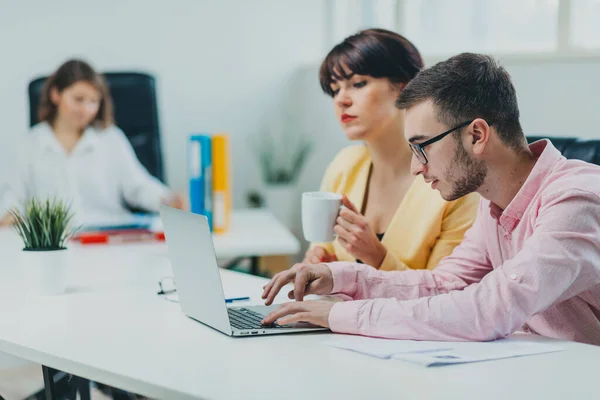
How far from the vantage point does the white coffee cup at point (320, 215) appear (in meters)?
1.94

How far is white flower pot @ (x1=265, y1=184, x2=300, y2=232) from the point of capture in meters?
4.65

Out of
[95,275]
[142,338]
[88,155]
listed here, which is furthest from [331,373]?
[88,155]

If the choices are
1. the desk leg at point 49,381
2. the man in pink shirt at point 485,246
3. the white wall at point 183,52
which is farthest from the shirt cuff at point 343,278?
the white wall at point 183,52

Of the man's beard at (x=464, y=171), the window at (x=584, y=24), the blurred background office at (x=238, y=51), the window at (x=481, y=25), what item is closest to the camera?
the man's beard at (x=464, y=171)

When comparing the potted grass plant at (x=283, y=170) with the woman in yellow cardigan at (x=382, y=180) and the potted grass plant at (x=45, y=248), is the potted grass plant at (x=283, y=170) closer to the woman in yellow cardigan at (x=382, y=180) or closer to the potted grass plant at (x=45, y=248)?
the woman in yellow cardigan at (x=382, y=180)

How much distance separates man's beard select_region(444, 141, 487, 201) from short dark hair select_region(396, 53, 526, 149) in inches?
2.4

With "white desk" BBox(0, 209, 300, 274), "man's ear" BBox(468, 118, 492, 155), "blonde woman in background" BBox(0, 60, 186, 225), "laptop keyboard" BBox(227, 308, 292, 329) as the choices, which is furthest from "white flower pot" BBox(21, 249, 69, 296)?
"blonde woman in background" BBox(0, 60, 186, 225)

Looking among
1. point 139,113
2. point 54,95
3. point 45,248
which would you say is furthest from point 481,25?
point 45,248

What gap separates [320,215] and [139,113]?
6.46 ft

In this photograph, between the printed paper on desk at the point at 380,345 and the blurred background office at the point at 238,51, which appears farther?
the blurred background office at the point at 238,51

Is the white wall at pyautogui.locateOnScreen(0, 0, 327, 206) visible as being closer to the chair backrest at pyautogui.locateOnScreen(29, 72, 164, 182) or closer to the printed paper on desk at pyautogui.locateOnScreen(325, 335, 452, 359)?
the chair backrest at pyautogui.locateOnScreen(29, 72, 164, 182)

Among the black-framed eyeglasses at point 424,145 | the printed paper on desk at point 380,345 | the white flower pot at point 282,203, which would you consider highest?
the black-framed eyeglasses at point 424,145

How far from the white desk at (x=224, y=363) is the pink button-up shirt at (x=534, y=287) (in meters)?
0.09

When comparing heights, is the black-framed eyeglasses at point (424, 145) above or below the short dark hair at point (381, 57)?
below
